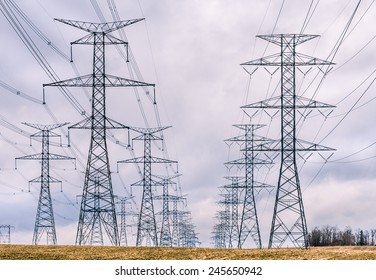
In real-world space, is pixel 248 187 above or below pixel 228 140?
below

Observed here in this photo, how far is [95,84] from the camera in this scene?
1973 inches

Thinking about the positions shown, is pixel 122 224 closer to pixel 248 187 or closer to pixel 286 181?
pixel 248 187

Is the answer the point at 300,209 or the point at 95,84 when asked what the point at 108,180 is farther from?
the point at 300,209

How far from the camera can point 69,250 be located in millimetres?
35188

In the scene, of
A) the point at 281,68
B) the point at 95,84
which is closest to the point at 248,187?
the point at 281,68

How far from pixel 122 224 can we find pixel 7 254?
77.8 m

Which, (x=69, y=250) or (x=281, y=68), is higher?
(x=281, y=68)

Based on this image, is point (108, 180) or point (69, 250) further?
point (108, 180)

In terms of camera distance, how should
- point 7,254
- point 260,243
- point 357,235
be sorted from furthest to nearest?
point 357,235, point 260,243, point 7,254
